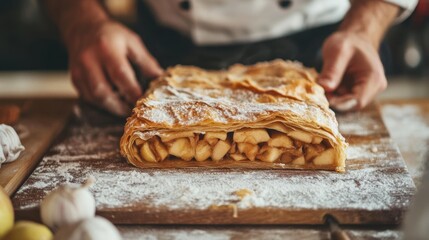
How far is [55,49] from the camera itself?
3959 millimetres

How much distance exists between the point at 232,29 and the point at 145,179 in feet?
3.25

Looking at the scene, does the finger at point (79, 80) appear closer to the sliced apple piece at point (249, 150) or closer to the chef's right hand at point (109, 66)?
the chef's right hand at point (109, 66)

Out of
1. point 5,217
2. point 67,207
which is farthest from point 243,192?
point 5,217

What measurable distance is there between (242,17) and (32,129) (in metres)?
0.92

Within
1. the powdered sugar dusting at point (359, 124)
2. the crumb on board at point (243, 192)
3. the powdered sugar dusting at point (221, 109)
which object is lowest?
the crumb on board at point (243, 192)

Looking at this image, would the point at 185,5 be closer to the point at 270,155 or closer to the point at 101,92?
the point at 101,92

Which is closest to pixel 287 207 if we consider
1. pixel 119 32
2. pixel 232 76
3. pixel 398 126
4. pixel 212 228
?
pixel 212 228

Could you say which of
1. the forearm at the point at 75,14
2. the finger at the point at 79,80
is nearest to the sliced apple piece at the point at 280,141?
the finger at the point at 79,80

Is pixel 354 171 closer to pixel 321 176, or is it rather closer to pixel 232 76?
pixel 321 176

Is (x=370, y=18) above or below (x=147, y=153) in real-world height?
above

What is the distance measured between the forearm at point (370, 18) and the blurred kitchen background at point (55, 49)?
1.64m

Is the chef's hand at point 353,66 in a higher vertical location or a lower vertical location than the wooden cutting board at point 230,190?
higher

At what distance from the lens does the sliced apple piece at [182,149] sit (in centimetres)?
169

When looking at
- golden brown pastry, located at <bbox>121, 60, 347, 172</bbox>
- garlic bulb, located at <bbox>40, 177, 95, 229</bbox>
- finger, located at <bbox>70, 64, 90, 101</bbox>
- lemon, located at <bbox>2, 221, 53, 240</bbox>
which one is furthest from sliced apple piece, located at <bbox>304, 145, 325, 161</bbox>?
finger, located at <bbox>70, 64, 90, 101</bbox>
